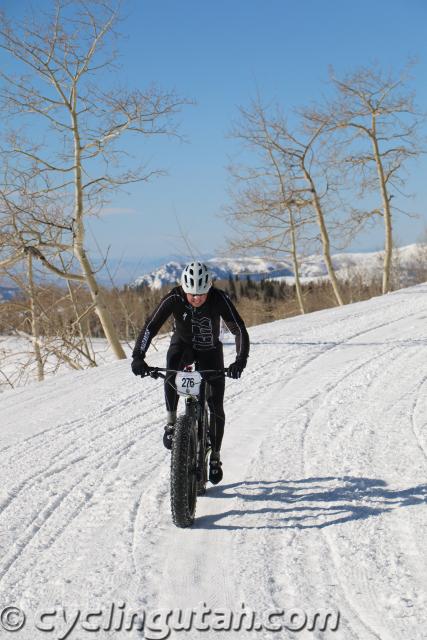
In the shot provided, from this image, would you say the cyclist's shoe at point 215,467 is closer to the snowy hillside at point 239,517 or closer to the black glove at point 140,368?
the snowy hillside at point 239,517

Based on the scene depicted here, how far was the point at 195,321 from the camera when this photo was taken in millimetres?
4855

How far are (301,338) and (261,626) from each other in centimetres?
955

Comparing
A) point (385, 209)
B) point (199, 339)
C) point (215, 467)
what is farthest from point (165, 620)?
point (385, 209)

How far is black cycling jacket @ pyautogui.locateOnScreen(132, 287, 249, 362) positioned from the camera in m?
4.85

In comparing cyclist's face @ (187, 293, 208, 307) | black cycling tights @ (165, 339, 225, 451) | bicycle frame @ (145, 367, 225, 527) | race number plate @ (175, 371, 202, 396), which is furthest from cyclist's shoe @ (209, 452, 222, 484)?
cyclist's face @ (187, 293, 208, 307)

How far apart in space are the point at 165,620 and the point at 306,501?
1.80 m

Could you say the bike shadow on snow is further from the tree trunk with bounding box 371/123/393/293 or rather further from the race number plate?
the tree trunk with bounding box 371/123/393/293

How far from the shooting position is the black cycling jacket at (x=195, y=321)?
4.85 meters

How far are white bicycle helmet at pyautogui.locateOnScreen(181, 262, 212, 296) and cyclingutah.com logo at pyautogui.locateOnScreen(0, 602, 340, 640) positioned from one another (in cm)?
235

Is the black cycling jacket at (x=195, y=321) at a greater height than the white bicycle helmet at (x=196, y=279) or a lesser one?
lesser

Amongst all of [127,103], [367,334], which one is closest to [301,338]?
[367,334]

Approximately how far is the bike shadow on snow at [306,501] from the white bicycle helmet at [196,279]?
1.78 m

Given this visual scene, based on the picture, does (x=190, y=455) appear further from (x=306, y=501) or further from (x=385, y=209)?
(x=385, y=209)

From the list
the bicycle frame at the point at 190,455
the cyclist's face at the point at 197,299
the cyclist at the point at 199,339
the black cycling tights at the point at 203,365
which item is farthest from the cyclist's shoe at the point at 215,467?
the cyclist's face at the point at 197,299
